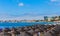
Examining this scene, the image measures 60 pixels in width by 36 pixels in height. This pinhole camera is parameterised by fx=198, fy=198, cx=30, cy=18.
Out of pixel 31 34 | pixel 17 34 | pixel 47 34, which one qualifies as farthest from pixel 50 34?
pixel 17 34

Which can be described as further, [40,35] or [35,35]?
[40,35]

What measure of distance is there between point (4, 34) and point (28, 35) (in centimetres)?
64

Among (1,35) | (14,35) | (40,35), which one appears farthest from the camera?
(40,35)

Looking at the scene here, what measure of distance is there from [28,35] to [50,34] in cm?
64

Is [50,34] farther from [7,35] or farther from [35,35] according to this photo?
[7,35]

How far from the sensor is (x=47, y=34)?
5.41m

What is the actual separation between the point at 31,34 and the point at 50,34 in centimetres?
53

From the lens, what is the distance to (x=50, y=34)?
5469 millimetres

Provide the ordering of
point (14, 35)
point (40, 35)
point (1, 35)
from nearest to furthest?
point (1, 35)
point (14, 35)
point (40, 35)

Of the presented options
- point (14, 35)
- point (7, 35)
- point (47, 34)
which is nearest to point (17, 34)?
point (14, 35)

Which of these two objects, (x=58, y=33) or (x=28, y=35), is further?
(x=58, y=33)

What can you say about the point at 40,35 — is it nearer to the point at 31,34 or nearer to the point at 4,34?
the point at 31,34

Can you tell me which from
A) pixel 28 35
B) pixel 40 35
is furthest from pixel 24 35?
pixel 40 35

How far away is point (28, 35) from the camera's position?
5266 mm
